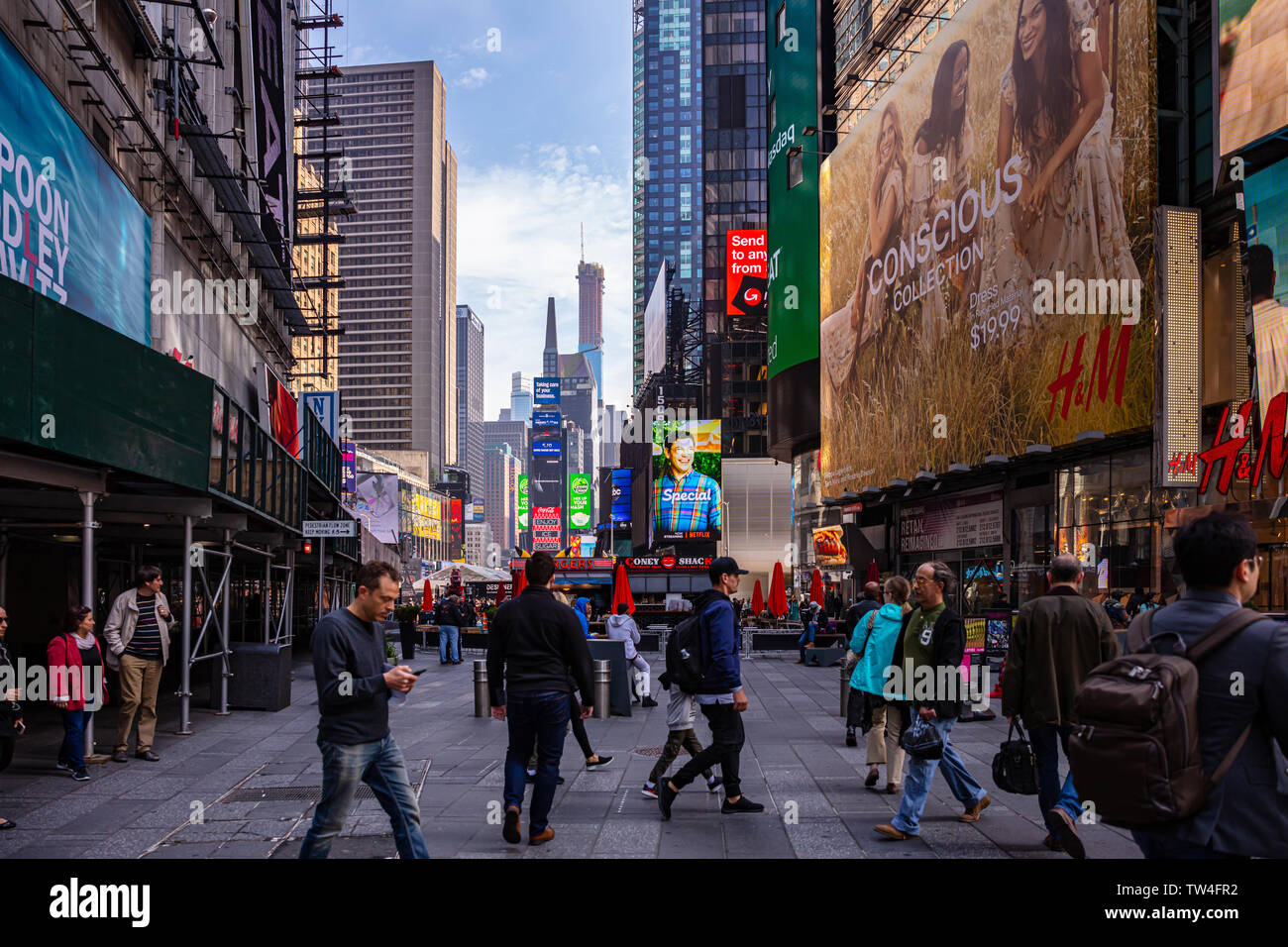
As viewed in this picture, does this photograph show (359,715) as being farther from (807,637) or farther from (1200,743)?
(807,637)

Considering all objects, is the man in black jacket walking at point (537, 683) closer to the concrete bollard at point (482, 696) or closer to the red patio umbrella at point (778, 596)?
the concrete bollard at point (482, 696)

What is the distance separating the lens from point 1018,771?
6516 millimetres

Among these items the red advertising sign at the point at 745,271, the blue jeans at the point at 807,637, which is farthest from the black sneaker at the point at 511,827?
the red advertising sign at the point at 745,271

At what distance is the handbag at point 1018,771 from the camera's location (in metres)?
6.47

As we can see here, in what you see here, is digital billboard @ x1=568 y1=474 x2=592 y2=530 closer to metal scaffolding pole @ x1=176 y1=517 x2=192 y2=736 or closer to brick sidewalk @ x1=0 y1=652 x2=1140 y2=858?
metal scaffolding pole @ x1=176 y1=517 x2=192 y2=736

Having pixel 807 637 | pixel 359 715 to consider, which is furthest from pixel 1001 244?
pixel 359 715

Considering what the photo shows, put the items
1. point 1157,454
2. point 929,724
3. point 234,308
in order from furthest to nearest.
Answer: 1. point 234,308
2. point 1157,454
3. point 929,724

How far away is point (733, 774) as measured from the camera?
7.94 metres

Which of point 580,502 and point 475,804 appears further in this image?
point 580,502

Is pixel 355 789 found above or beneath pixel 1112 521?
beneath

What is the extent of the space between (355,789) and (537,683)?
171 centimetres
